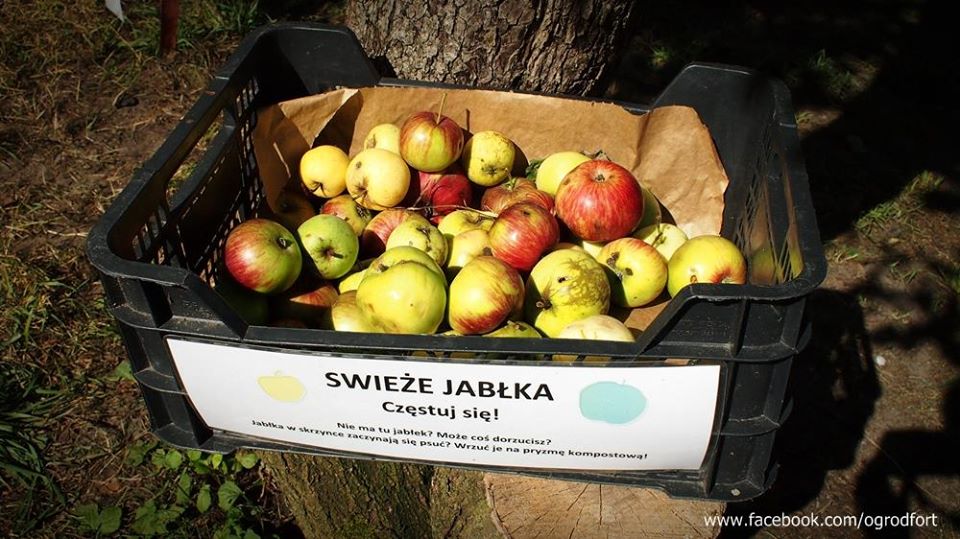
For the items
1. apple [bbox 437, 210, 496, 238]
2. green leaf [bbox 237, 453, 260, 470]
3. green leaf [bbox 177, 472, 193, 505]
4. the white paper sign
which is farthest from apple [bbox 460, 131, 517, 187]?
green leaf [bbox 177, 472, 193, 505]

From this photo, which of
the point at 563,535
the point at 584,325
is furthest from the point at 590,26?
the point at 563,535

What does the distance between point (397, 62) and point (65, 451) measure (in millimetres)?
1700

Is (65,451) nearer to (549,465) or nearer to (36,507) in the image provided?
(36,507)

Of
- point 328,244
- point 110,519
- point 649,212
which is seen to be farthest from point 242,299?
point 649,212

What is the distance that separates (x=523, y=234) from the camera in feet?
6.45

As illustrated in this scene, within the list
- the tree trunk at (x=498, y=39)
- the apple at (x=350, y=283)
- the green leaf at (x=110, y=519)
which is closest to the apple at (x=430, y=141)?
the tree trunk at (x=498, y=39)

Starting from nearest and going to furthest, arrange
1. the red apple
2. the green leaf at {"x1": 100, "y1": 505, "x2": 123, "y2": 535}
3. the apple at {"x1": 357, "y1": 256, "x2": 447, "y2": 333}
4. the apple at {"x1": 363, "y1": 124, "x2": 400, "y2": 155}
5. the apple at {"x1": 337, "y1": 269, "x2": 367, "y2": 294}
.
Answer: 1. the apple at {"x1": 357, "y1": 256, "x2": 447, "y2": 333}
2. the apple at {"x1": 337, "y1": 269, "x2": 367, "y2": 294}
3. the red apple
4. the apple at {"x1": 363, "y1": 124, "x2": 400, "y2": 155}
5. the green leaf at {"x1": 100, "y1": 505, "x2": 123, "y2": 535}

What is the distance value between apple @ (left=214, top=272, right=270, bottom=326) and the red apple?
2.33ft

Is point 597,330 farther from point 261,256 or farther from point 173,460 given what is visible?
point 173,460

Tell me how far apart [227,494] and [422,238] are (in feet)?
3.75

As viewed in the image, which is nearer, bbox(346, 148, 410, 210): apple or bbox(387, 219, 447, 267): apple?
bbox(387, 219, 447, 267): apple

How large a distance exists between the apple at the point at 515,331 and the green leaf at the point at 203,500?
122 cm

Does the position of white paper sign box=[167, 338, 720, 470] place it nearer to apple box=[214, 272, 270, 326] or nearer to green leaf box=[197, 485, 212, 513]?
apple box=[214, 272, 270, 326]

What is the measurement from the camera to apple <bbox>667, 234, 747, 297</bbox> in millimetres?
1917
